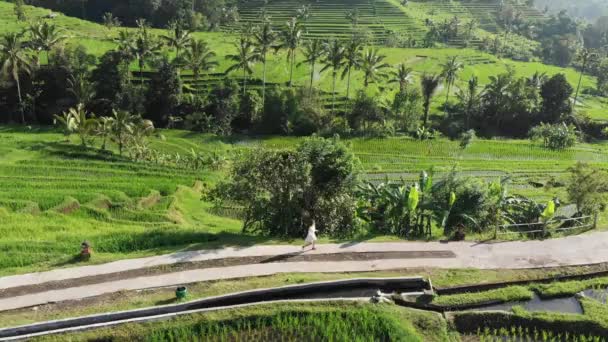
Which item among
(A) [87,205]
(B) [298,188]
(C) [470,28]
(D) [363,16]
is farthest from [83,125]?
(C) [470,28]

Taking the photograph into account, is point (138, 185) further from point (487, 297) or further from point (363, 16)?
point (363, 16)

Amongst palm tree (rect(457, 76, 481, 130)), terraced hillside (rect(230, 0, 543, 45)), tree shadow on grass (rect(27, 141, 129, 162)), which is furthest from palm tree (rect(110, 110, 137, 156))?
terraced hillside (rect(230, 0, 543, 45))

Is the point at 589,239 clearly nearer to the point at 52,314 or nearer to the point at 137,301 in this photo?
the point at 137,301

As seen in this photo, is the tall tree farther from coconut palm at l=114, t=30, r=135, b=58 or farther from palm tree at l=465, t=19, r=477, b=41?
palm tree at l=465, t=19, r=477, b=41

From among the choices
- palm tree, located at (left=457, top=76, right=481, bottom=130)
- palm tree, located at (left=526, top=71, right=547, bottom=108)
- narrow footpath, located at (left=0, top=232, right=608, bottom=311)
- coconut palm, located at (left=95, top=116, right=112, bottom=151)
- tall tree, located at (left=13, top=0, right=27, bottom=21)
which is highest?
tall tree, located at (left=13, top=0, right=27, bottom=21)

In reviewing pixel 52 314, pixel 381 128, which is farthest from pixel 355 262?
pixel 381 128

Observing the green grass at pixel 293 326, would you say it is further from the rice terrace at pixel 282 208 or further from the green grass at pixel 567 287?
the green grass at pixel 567 287
